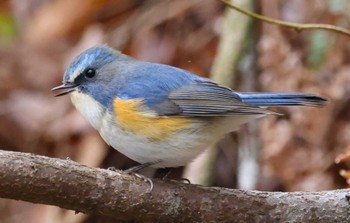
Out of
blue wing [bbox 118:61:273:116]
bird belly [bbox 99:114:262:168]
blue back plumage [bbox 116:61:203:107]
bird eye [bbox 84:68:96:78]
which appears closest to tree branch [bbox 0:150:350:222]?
bird belly [bbox 99:114:262:168]

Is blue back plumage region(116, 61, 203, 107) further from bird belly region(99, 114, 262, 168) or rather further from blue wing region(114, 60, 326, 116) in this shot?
bird belly region(99, 114, 262, 168)

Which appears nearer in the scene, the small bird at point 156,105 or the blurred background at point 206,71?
the small bird at point 156,105

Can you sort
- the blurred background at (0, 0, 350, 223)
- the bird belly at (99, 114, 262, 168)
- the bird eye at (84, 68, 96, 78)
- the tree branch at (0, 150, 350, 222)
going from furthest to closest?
the blurred background at (0, 0, 350, 223)
the bird eye at (84, 68, 96, 78)
the bird belly at (99, 114, 262, 168)
the tree branch at (0, 150, 350, 222)

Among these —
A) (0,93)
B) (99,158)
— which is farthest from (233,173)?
(0,93)

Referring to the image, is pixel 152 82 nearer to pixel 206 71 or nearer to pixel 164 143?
pixel 164 143

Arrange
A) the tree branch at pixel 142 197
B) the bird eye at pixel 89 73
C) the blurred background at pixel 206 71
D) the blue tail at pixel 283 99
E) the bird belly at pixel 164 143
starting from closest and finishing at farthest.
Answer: the tree branch at pixel 142 197, the bird belly at pixel 164 143, the blue tail at pixel 283 99, the bird eye at pixel 89 73, the blurred background at pixel 206 71

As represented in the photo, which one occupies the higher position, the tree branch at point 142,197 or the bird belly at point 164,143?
the bird belly at point 164,143

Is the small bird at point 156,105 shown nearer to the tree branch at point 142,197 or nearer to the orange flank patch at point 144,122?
the orange flank patch at point 144,122

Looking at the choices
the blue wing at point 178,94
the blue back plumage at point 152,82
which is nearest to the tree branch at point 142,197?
the blue wing at point 178,94
